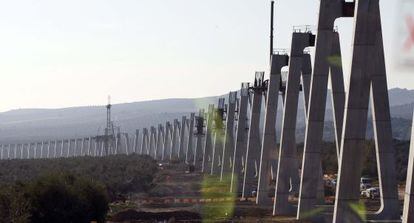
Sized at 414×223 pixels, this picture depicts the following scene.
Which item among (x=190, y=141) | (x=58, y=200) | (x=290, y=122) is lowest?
(x=58, y=200)

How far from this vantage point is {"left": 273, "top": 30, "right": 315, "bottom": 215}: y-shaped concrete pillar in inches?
1921

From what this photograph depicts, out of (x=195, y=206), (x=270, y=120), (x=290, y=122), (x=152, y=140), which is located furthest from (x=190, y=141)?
(x=290, y=122)

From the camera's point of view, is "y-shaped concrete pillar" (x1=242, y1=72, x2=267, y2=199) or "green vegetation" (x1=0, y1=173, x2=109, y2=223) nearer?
"green vegetation" (x1=0, y1=173, x2=109, y2=223)

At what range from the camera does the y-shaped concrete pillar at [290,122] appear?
48.8 metres

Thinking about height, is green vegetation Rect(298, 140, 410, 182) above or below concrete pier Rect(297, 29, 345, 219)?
below

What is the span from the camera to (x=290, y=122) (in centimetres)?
5038

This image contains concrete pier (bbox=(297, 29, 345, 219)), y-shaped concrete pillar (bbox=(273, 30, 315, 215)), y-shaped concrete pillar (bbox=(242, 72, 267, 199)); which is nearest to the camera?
concrete pier (bbox=(297, 29, 345, 219))

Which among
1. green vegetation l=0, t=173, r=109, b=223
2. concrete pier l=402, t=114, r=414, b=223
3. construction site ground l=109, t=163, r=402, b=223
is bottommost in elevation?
construction site ground l=109, t=163, r=402, b=223

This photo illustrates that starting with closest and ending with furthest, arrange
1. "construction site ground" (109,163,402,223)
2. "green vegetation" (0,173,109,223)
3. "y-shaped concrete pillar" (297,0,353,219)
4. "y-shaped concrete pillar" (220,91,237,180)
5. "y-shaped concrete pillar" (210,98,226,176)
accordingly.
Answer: "y-shaped concrete pillar" (297,0,353,219)
"green vegetation" (0,173,109,223)
"construction site ground" (109,163,402,223)
"y-shaped concrete pillar" (220,91,237,180)
"y-shaped concrete pillar" (210,98,226,176)

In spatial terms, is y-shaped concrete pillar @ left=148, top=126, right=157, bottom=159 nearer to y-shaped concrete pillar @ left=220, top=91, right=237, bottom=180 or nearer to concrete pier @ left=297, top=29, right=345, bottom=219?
y-shaped concrete pillar @ left=220, top=91, right=237, bottom=180

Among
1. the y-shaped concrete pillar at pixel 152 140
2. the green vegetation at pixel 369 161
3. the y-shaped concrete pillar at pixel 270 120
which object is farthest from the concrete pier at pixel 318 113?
the y-shaped concrete pillar at pixel 152 140

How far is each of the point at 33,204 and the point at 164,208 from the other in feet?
64.3

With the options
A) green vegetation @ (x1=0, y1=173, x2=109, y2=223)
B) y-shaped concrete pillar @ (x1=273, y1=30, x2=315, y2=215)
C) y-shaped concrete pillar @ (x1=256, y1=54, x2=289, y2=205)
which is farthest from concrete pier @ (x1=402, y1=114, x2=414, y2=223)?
y-shaped concrete pillar @ (x1=256, y1=54, x2=289, y2=205)

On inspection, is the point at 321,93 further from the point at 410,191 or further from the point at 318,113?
the point at 410,191
